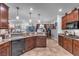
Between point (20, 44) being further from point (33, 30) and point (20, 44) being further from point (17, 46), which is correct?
point (33, 30)

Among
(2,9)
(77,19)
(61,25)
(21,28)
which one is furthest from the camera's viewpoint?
(61,25)

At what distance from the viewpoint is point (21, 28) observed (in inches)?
338

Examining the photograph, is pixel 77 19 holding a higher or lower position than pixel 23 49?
higher

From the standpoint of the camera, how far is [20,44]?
5.77 meters

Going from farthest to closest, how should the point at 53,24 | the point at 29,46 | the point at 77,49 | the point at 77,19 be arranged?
the point at 53,24 < the point at 29,46 < the point at 77,19 < the point at 77,49

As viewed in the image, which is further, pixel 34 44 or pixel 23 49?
pixel 34 44

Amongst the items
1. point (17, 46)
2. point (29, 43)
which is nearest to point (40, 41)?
point (29, 43)

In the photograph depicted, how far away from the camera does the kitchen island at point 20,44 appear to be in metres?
4.16

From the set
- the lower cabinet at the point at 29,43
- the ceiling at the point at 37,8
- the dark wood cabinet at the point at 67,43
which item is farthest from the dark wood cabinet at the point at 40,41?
the ceiling at the point at 37,8

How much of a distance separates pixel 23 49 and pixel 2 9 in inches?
95.9

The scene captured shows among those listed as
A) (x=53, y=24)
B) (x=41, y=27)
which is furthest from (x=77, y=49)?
(x=53, y=24)

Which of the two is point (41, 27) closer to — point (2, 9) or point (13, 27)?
point (13, 27)

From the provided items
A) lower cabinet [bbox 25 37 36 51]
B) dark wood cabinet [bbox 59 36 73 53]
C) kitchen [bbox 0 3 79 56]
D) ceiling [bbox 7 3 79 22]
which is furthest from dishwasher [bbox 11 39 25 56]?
dark wood cabinet [bbox 59 36 73 53]

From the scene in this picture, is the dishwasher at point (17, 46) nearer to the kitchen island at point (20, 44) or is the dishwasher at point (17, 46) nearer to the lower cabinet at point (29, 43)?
the kitchen island at point (20, 44)
